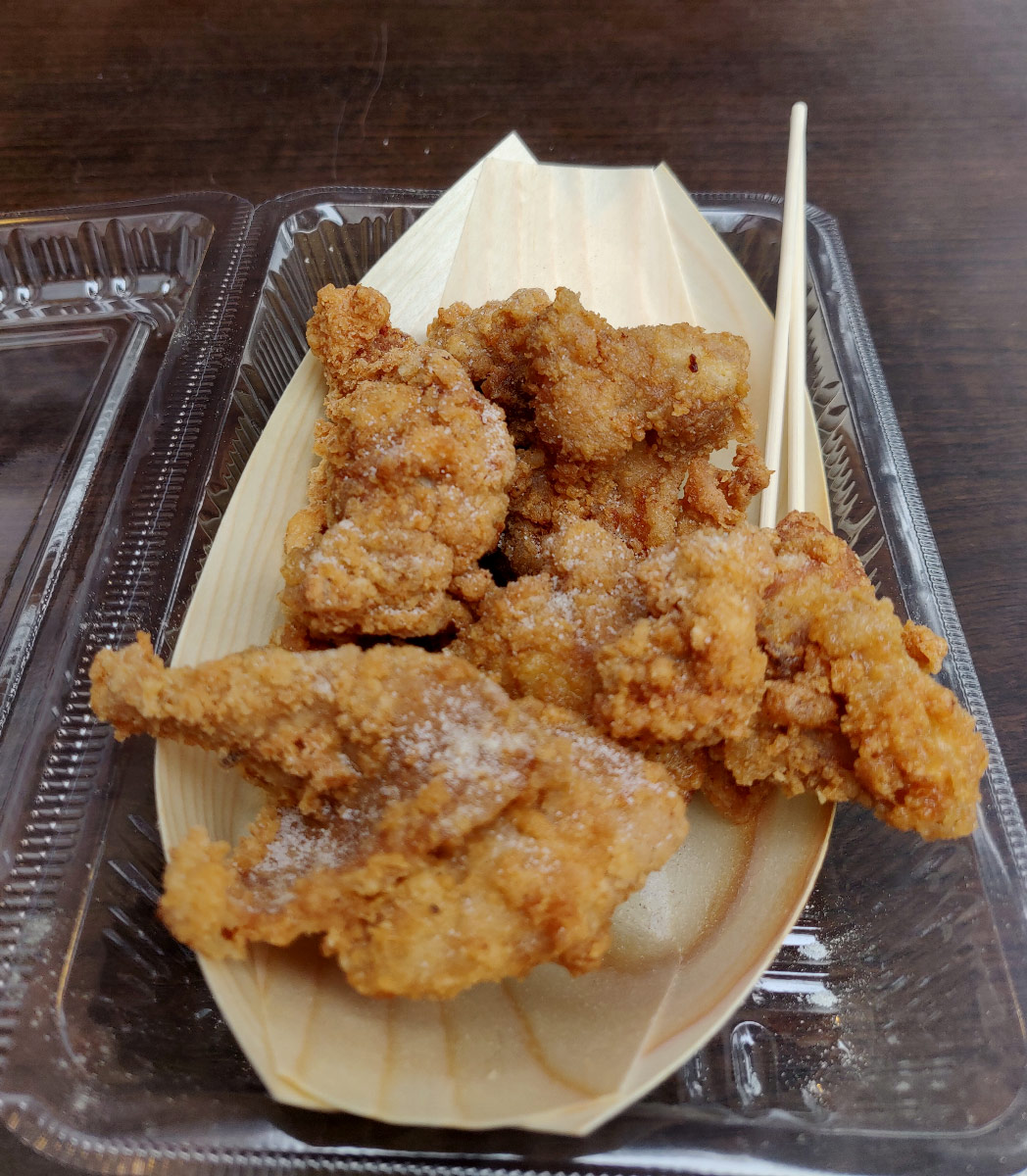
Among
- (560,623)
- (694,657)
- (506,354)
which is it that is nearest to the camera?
(694,657)

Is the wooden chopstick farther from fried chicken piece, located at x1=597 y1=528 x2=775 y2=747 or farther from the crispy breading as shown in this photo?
fried chicken piece, located at x1=597 y1=528 x2=775 y2=747

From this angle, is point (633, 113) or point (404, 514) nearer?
point (404, 514)

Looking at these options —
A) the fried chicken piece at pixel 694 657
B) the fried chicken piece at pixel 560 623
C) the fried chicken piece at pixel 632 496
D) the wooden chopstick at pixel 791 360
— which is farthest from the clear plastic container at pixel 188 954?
the fried chicken piece at pixel 560 623

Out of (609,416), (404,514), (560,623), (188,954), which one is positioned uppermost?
(609,416)

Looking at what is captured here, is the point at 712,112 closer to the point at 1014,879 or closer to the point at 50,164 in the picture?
the point at 50,164

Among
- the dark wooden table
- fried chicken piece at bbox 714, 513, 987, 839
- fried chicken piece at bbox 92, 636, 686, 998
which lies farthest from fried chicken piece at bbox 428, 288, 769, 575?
the dark wooden table

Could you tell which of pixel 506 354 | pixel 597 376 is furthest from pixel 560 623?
pixel 506 354

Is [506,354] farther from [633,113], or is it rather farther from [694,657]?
[633,113]
